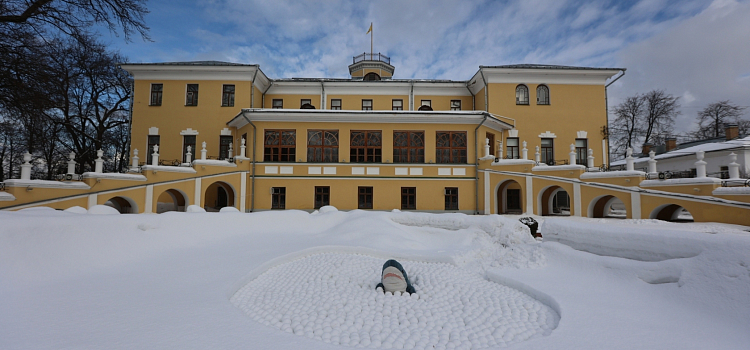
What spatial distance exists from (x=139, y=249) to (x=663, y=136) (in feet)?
133

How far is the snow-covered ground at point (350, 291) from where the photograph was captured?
153 inches

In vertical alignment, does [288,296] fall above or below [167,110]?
below

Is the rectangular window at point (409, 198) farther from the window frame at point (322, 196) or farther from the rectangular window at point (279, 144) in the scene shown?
the rectangular window at point (279, 144)

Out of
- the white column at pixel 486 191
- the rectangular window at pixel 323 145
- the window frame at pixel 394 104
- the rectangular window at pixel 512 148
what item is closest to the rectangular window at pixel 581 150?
the rectangular window at pixel 512 148

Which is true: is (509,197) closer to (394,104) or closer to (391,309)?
(394,104)

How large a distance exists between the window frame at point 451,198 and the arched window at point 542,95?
31.3ft

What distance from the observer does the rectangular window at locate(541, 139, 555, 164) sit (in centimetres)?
2275

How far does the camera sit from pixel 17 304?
431 cm

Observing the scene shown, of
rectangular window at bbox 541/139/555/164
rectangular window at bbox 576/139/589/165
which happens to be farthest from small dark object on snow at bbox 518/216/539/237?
rectangular window at bbox 576/139/589/165

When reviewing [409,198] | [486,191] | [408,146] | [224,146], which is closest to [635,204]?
[486,191]

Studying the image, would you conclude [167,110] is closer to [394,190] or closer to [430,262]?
[394,190]

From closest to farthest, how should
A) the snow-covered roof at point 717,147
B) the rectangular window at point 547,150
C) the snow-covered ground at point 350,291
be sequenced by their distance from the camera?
the snow-covered ground at point 350,291, the rectangular window at point 547,150, the snow-covered roof at point 717,147

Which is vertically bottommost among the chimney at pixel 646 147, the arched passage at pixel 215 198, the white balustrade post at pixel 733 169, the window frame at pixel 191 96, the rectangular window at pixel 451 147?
the arched passage at pixel 215 198

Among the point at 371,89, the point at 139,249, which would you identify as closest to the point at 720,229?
the point at 139,249
